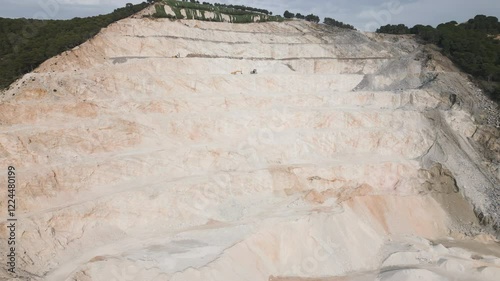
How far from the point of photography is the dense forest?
118ft

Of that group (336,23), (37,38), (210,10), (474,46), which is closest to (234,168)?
(37,38)

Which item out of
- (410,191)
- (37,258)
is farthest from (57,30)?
(410,191)

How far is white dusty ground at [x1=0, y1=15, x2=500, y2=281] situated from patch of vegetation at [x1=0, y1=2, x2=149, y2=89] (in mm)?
1779

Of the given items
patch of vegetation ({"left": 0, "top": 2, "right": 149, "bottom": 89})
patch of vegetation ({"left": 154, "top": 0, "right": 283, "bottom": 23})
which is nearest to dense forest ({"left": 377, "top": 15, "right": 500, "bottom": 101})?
patch of vegetation ({"left": 154, "top": 0, "right": 283, "bottom": 23})

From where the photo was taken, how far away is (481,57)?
37.9 meters

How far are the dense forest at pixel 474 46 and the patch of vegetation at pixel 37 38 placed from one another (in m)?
28.7

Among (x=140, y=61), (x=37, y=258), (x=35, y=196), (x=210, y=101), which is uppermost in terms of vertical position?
(x=140, y=61)

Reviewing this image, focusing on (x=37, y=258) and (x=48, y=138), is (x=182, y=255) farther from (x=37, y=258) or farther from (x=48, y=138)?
(x=48, y=138)

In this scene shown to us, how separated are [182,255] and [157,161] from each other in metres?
7.18

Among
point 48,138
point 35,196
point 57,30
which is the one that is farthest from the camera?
point 57,30

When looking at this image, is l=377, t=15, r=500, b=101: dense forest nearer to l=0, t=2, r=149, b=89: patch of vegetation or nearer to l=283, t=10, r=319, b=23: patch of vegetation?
l=283, t=10, r=319, b=23: patch of vegetation

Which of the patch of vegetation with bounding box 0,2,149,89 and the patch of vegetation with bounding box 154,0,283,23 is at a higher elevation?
the patch of vegetation with bounding box 154,0,283,23

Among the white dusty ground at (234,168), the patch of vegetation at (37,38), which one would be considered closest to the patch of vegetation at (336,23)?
the white dusty ground at (234,168)

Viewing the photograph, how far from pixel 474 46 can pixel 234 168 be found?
26.5 m
